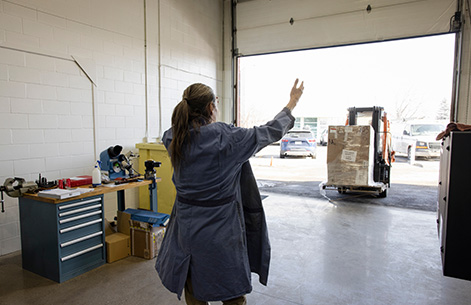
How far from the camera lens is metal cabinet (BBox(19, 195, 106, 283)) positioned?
2506 mm

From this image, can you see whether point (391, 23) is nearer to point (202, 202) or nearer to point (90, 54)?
point (90, 54)

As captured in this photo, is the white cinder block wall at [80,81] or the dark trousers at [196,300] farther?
the white cinder block wall at [80,81]

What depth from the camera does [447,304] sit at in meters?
2.21

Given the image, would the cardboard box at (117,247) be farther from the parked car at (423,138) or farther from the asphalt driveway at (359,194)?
the parked car at (423,138)

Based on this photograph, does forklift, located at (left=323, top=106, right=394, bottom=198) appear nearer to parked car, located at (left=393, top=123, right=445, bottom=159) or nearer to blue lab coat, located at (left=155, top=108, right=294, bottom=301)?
blue lab coat, located at (left=155, top=108, right=294, bottom=301)

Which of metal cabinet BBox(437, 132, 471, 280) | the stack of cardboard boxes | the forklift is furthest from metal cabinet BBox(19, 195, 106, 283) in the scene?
the forklift

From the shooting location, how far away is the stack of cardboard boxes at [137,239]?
117 inches

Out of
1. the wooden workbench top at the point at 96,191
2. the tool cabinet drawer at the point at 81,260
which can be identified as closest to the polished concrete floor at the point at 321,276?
the tool cabinet drawer at the point at 81,260

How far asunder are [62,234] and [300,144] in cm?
939

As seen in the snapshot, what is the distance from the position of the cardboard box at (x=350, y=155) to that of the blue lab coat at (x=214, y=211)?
13.4ft

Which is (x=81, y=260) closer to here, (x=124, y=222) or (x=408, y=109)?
(x=124, y=222)

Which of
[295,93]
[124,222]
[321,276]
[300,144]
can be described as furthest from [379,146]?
[300,144]

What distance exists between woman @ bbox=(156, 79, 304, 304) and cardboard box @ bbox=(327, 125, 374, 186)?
4.07m

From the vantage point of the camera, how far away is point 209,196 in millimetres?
1270
